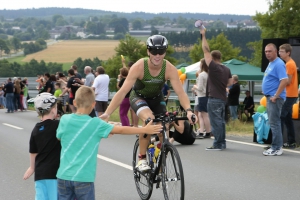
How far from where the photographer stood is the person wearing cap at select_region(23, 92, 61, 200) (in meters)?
5.59

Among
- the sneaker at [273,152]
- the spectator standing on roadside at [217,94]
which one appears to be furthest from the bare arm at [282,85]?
the spectator standing on roadside at [217,94]

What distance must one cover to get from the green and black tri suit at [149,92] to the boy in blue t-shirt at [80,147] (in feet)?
6.94

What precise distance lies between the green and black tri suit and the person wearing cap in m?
2.02

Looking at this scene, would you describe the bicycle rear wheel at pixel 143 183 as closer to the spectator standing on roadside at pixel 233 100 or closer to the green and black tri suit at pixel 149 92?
the green and black tri suit at pixel 149 92

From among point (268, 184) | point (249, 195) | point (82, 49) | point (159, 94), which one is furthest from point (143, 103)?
point (82, 49)

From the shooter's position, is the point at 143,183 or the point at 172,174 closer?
the point at 172,174

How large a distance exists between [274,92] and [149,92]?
4562 mm

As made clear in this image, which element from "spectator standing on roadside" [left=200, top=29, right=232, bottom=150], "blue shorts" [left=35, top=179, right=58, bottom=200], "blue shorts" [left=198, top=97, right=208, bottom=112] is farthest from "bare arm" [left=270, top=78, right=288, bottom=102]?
"blue shorts" [left=35, top=179, right=58, bottom=200]

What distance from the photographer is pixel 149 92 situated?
7691 mm

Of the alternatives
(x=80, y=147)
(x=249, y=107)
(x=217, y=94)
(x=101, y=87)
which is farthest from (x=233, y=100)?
(x=80, y=147)

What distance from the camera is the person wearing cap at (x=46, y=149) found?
559cm

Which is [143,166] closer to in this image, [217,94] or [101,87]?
[217,94]

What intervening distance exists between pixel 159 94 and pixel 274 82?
173 inches

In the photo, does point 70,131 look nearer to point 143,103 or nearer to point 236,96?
point 143,103
